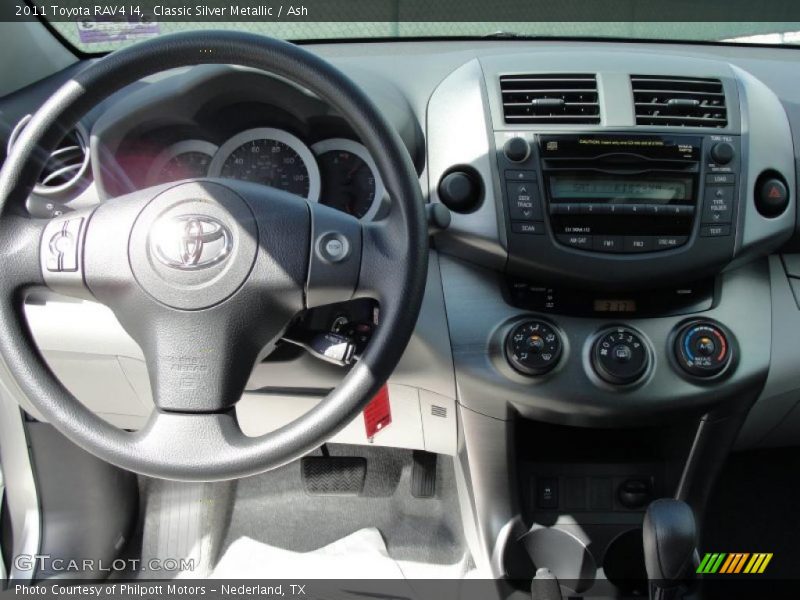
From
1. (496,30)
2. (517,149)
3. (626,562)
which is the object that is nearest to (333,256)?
(517,149)

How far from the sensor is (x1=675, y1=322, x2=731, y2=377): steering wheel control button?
52.6 inches

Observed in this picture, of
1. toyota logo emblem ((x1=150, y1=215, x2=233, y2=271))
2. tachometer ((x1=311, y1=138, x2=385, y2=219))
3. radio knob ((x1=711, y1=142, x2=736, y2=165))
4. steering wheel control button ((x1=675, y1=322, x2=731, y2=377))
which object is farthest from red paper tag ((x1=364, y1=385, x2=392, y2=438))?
radio knob ((x1=711, y1=142, x2=736, y2=165))

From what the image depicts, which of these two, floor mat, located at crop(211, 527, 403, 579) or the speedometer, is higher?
the speedometer

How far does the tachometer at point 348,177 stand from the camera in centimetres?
135

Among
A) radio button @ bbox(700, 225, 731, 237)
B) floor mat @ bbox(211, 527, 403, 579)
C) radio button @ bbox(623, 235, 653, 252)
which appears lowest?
floor mat @ bbox(211, 527, 403, 579)

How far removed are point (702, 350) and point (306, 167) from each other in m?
0.87

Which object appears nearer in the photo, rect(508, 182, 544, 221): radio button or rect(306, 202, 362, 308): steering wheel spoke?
rect(306, 202, 362, 308): steering wheel spoke

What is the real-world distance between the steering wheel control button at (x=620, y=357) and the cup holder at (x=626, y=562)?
1.42ft

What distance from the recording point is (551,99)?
1330 millimetres

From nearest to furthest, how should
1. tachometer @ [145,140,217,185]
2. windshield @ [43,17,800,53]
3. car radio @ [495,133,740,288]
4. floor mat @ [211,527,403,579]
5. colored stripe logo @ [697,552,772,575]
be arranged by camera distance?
car radio @ [495,133,740,288] < tachometer @ [145,140,217,185] < windshield @ [43,17,800,53] < colored stripe logo @ [697,552,772,575] < floor mat @ [211,527,403,579]

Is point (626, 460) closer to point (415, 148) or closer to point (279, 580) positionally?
point (415, 148)

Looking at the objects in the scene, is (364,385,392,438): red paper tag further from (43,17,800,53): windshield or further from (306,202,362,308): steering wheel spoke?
(43,17,800,53): windshield

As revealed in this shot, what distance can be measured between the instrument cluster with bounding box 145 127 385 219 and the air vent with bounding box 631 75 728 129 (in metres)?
0.56

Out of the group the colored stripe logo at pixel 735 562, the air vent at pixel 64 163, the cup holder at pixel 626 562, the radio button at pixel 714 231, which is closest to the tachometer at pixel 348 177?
the air vent at pixel 64 163
